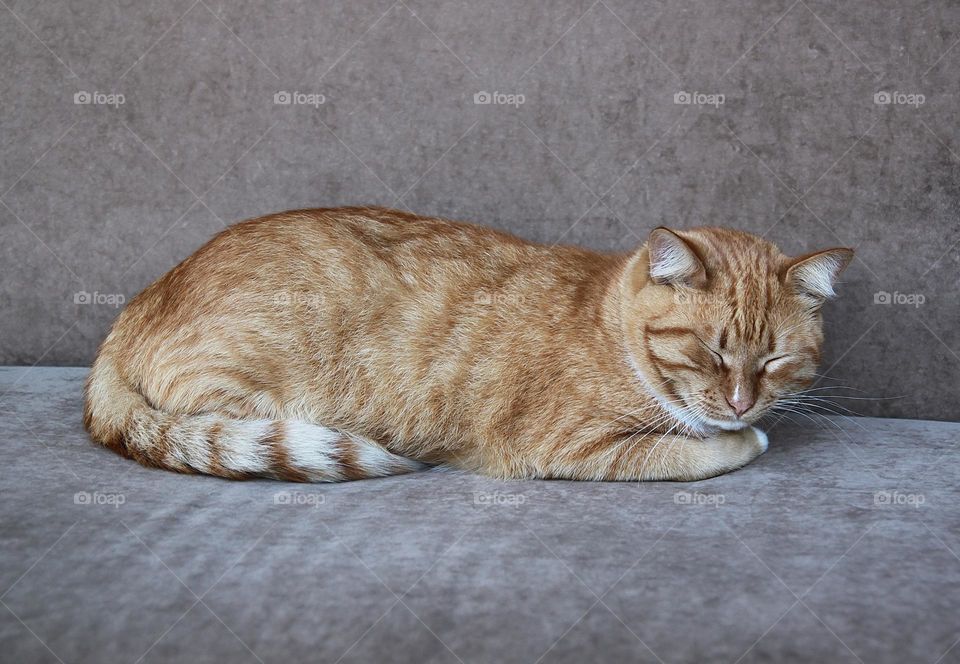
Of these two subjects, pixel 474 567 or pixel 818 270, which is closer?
pixel 474 567

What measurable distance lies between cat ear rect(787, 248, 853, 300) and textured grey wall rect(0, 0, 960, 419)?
2.68ft

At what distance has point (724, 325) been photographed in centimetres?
248

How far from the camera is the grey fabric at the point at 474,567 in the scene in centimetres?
168

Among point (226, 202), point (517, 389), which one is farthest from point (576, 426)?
point (226, 202)

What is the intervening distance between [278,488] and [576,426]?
0.86 metres

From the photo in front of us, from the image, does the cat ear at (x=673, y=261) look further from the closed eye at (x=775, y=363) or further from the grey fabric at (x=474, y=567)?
the grey fabric at (x=474, y=567)

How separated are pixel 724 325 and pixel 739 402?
0.22 metres

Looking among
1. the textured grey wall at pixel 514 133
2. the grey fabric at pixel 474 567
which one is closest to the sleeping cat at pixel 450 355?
the grey fabric at pixel 474 567

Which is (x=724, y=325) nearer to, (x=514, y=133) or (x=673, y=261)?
(x=673, y=261)

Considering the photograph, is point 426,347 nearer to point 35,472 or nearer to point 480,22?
point 35,472

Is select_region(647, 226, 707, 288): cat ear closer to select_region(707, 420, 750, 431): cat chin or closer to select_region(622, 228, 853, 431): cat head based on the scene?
select_region(622, 228, 853, 431): cat head

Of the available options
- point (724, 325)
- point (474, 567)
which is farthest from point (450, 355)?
point (474, 567)

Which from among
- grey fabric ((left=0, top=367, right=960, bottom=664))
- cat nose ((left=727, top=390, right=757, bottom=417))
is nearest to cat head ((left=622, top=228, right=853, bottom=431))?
cat nose ((left=727, top=390, right=757, bottom=417))

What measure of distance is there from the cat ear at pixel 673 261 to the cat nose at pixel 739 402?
32cm
